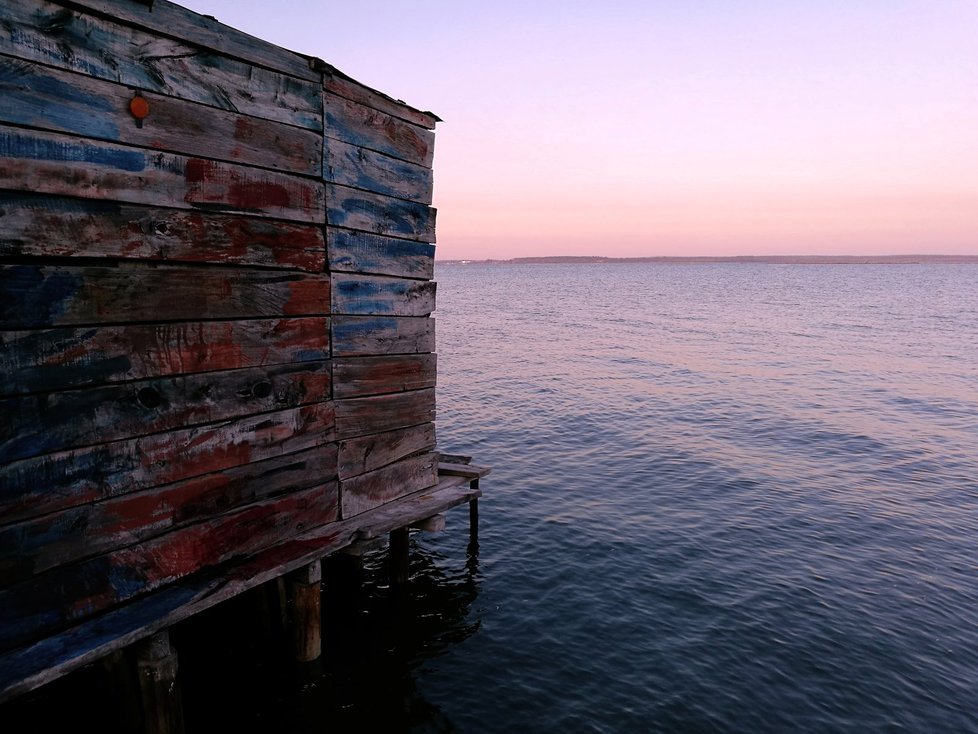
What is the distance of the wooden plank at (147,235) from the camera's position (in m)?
4.49

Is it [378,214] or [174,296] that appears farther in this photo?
[378,214]

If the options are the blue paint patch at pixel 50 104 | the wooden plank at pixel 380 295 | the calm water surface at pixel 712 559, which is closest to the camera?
the blue paint patch at pixel 50 104

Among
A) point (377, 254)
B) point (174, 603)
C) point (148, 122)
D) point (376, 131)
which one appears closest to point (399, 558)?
point (174, 603)

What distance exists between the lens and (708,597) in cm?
1005

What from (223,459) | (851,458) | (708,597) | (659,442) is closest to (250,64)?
(223,459)

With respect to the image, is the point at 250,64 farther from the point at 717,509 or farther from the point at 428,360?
the point at 717,509

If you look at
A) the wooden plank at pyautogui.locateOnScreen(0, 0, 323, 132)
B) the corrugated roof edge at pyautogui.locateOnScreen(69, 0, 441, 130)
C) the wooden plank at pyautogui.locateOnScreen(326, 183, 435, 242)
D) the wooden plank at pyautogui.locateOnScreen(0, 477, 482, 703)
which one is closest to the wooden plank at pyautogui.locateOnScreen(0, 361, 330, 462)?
the wooden plank at pyautogui.locateOnScreen(0, 477, 482, 703)

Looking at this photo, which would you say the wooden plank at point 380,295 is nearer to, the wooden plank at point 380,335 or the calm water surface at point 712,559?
the wooden plank at point 380,335

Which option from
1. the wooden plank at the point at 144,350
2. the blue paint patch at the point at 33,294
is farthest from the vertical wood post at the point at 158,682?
the blue paint patch at the point at 33,294

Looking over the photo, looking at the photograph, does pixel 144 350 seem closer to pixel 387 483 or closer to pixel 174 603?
pixel 174 603

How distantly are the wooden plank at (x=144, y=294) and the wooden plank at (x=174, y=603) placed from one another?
2.30 m

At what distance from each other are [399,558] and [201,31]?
7174 mm

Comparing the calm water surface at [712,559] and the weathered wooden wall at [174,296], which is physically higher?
the weathered wooden wall at [174,296]

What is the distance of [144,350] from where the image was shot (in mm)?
5207
